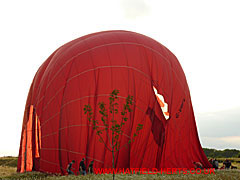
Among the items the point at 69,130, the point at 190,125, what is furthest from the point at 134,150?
the point at 190,125

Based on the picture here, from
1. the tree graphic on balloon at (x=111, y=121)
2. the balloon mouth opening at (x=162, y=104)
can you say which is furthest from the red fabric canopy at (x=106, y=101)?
the tree graphic on balloon at (x=111, y=121)

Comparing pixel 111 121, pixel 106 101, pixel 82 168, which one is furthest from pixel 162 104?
pixel 111 121

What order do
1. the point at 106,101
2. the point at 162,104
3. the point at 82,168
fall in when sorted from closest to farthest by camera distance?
the point at 82,168
the point at 106,101
the point at 162,104

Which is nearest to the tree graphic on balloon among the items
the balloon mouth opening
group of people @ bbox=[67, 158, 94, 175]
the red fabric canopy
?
the red fabric canopy

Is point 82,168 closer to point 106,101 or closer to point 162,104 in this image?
point 106,101

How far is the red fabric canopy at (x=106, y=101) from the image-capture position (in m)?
17.9

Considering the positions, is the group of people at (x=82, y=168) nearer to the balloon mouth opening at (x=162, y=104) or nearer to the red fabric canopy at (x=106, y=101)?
the red fabric canopy at (x=106, y=101)

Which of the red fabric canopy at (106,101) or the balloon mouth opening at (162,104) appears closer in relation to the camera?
the red fabric canopy at (106,101)

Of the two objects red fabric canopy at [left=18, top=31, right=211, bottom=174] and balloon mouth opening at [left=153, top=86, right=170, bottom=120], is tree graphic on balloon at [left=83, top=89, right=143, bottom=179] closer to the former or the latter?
red fabric canopy at [left=18, top=31, right=211, bottom=174]

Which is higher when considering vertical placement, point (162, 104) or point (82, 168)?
point (162, 104)

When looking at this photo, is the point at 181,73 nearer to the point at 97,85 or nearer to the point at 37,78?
the point at 97,85

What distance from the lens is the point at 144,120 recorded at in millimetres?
18875

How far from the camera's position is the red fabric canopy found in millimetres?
17938

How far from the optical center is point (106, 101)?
1803cm
